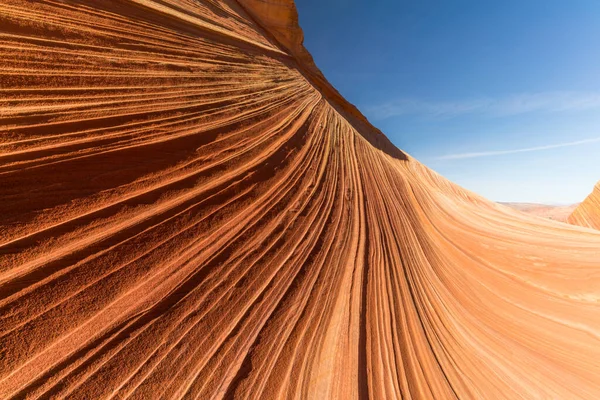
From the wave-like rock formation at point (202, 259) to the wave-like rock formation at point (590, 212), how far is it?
13.4m

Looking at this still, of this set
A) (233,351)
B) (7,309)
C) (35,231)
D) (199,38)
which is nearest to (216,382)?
(233,351)

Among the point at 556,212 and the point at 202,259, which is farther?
the point at 556,212

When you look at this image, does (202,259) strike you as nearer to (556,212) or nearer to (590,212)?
(590,212)

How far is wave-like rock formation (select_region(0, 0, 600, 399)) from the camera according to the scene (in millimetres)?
1677

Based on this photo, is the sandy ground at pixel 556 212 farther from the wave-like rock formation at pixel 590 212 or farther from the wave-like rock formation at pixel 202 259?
the wave-like rock formation at pixel 202 259

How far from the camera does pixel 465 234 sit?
595 cm

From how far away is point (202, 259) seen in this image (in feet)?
7.48

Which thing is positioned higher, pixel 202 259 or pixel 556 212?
pixel 556 212

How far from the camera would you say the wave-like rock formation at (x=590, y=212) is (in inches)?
520

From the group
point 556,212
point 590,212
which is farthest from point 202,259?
point 556,212

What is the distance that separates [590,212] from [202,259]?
67.0 ft

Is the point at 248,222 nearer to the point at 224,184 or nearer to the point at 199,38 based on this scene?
the point at 224,184

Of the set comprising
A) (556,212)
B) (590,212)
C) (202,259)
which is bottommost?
(202,259)

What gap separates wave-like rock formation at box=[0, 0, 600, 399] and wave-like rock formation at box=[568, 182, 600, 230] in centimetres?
1335
